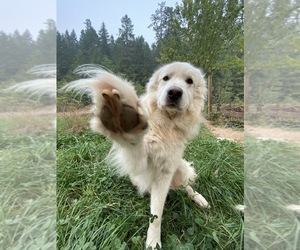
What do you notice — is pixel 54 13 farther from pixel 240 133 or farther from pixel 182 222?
pixel 240 133

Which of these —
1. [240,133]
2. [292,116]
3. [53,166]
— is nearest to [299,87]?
[292,116]

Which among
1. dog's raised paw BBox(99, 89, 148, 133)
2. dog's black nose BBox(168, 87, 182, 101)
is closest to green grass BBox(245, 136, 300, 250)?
dog's raised paw BBox(99, 89, 148, 133)

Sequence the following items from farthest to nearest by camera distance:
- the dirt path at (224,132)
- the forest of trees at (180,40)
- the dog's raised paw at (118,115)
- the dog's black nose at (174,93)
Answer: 1. the dirt path at (224,132)
2. the forest of trees at (180,40)
3. the dog's black nose at (174,93)
4. the dog's raised paw at (118,115)

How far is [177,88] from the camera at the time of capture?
47.7 inches

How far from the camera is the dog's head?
122 centimetres

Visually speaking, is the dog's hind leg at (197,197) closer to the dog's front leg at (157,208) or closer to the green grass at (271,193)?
the dog's front leg at (157,208)

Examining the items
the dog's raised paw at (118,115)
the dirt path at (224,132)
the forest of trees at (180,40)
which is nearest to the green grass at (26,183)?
the dog's raised paw at (118,115)

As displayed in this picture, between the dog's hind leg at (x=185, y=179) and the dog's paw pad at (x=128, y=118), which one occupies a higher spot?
the dog's paw pad at (x=128, y=118)

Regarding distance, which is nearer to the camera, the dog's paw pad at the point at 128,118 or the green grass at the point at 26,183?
the green grass at the point at 26,183

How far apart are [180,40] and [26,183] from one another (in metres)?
1.45

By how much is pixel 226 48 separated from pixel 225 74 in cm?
25

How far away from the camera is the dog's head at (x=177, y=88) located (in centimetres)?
122

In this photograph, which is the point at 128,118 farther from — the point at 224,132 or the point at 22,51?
the point at 224,132

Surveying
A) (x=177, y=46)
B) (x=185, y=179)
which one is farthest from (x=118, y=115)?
(x=177, y=46)
